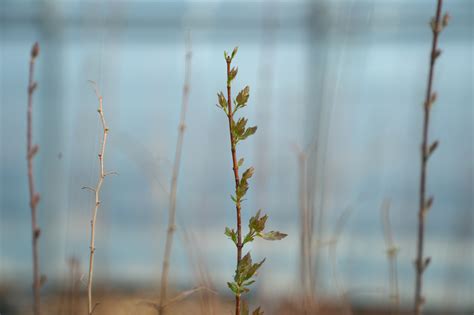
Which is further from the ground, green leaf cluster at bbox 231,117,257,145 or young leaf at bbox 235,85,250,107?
young leaf at bbox 235,85,250,107

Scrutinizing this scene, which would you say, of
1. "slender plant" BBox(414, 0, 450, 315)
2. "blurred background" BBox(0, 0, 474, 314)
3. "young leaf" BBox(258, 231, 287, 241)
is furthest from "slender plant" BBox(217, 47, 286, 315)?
"blurred background" BBox(0, 0, 474, 314)

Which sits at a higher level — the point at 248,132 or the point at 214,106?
the point at 214,106

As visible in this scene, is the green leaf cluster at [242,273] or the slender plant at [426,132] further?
the slender plant at [426,132]

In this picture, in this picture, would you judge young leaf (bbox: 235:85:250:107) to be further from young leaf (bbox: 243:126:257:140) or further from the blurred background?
the blurred background

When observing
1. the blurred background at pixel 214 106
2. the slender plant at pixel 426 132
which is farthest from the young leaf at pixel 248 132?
the blurred background at pixel 214 106

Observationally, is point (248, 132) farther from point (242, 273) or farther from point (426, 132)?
point (426, 132)

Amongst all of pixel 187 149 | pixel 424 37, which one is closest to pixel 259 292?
pixel 187 149

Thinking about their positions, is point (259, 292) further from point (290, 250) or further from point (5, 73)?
A: point (5, 73)

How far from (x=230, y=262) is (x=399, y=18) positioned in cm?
121

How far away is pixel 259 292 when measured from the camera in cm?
114

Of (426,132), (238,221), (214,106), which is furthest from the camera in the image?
(214,106)

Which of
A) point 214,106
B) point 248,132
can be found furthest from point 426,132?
point 214,106

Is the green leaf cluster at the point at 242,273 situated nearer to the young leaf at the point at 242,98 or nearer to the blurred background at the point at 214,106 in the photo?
the young leaf at the point at 242,98

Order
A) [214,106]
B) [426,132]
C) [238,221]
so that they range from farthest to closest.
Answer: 1. [214,106]
2. [426,132]
3. [238,221]
